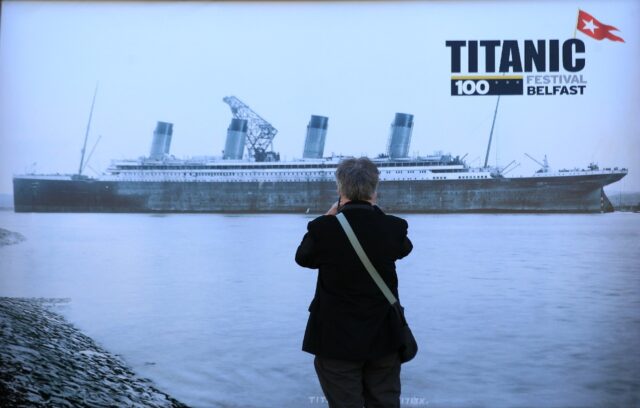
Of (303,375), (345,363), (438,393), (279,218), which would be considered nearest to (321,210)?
(279,218)

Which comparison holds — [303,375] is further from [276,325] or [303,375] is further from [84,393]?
[84,393]

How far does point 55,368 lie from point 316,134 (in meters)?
2.32

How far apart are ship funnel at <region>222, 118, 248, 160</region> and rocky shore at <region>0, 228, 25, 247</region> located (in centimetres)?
156

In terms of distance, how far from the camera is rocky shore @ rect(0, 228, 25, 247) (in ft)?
14.8

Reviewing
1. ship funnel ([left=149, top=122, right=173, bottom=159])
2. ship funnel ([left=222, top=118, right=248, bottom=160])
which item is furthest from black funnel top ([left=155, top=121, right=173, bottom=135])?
ship funnel ([left=222, top=118, right=248, bottom=160])

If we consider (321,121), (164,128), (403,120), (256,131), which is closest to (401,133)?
(403,120)

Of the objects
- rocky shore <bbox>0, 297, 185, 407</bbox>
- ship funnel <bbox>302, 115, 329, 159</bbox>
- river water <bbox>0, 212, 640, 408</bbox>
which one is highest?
A: ship funnel <bbox>302, 115, 329, 159</bbox>

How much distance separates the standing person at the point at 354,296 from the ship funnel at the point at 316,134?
2.69m

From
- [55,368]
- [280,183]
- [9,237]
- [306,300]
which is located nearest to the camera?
[55,368]

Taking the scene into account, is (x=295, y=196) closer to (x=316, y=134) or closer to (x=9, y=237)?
(x=316, y=134)

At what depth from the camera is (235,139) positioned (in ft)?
16.7

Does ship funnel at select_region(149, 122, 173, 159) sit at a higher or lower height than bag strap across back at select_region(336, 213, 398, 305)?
higher

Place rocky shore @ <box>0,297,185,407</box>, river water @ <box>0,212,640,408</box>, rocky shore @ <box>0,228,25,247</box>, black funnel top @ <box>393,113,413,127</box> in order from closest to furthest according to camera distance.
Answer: rocky shore @ <box>0,297,185,407</box>, river water @ <box>0,212,640,408</box>, rocky shore @ <box>0,228,25,247</box>, black funnel top @ <box>393,113,413,127</box>

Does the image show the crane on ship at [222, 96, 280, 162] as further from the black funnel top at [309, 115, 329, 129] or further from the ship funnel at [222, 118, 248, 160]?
the black funnel top at [309, 115, 329, 129]
